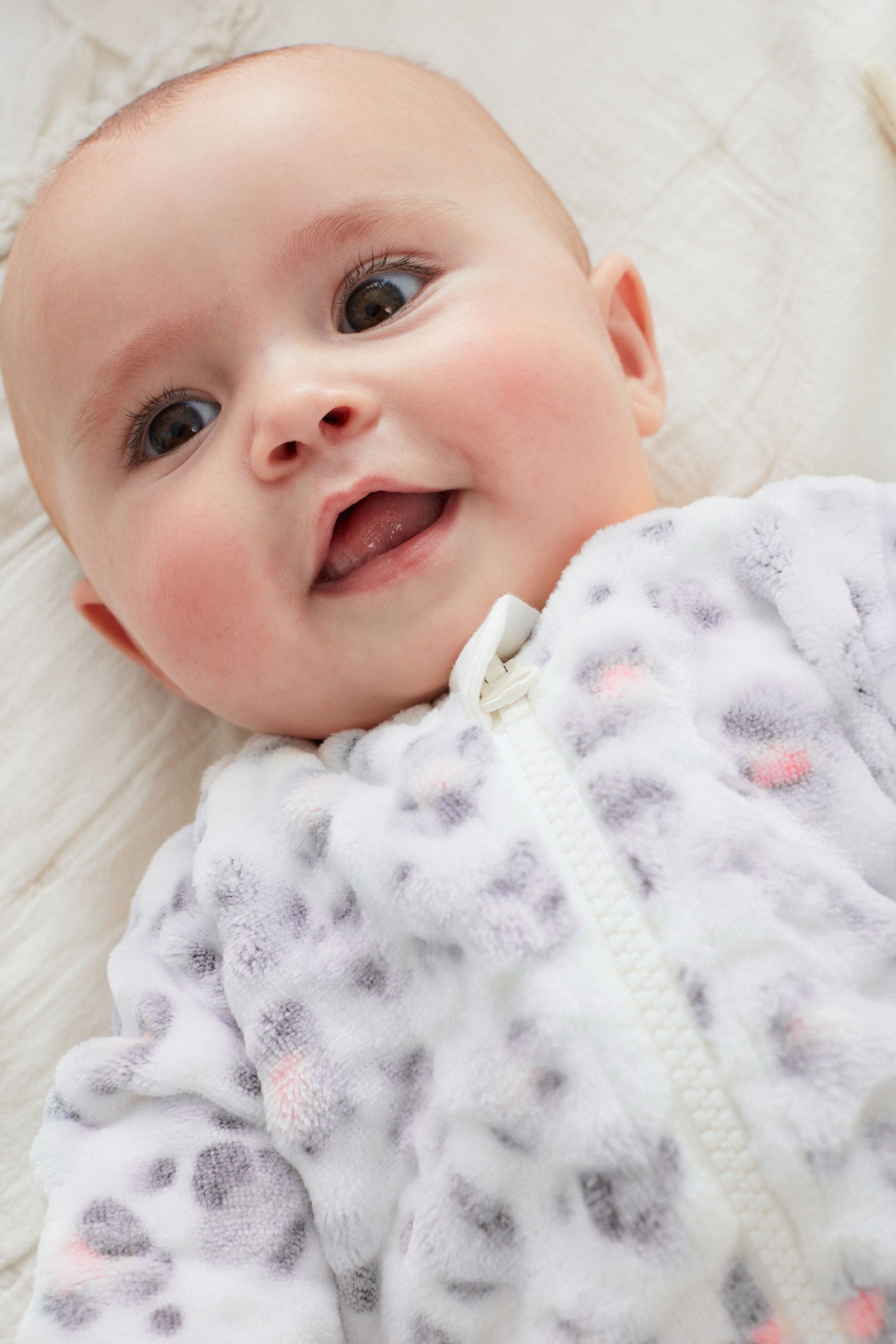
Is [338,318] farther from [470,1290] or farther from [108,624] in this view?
[470,1290]

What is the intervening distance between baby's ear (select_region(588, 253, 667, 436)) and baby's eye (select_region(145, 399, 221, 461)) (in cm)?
42

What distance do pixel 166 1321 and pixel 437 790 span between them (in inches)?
17.0

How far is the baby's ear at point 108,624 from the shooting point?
1229 millimetres

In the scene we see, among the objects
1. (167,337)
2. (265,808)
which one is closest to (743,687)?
(265,808)

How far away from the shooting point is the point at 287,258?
3.14ft

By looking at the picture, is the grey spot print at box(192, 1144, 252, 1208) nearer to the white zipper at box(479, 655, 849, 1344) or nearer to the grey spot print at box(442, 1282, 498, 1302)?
the grey spot print at box(442, 1282, 498, 1302)

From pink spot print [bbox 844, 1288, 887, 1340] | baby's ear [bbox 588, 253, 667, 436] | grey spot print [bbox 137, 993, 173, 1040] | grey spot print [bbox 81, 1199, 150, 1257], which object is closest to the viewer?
pink spot print [bbox 844, 1288, 887, 1340]

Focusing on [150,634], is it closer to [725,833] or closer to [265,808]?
[265,808]

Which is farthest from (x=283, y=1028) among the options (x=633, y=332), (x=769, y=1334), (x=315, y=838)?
(x=633, y=332)

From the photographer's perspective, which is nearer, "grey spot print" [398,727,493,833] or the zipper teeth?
the zipper teeth

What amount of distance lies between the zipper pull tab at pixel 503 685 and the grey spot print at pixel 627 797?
0.37 feet

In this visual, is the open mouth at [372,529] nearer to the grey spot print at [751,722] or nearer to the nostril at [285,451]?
the nostril at [285,451]

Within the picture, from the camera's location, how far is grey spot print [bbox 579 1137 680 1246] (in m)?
0.78

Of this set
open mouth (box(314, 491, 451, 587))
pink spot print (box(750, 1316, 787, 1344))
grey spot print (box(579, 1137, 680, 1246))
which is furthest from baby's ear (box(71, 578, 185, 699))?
pink spot print (box(750, 1316, 787, 1344))
